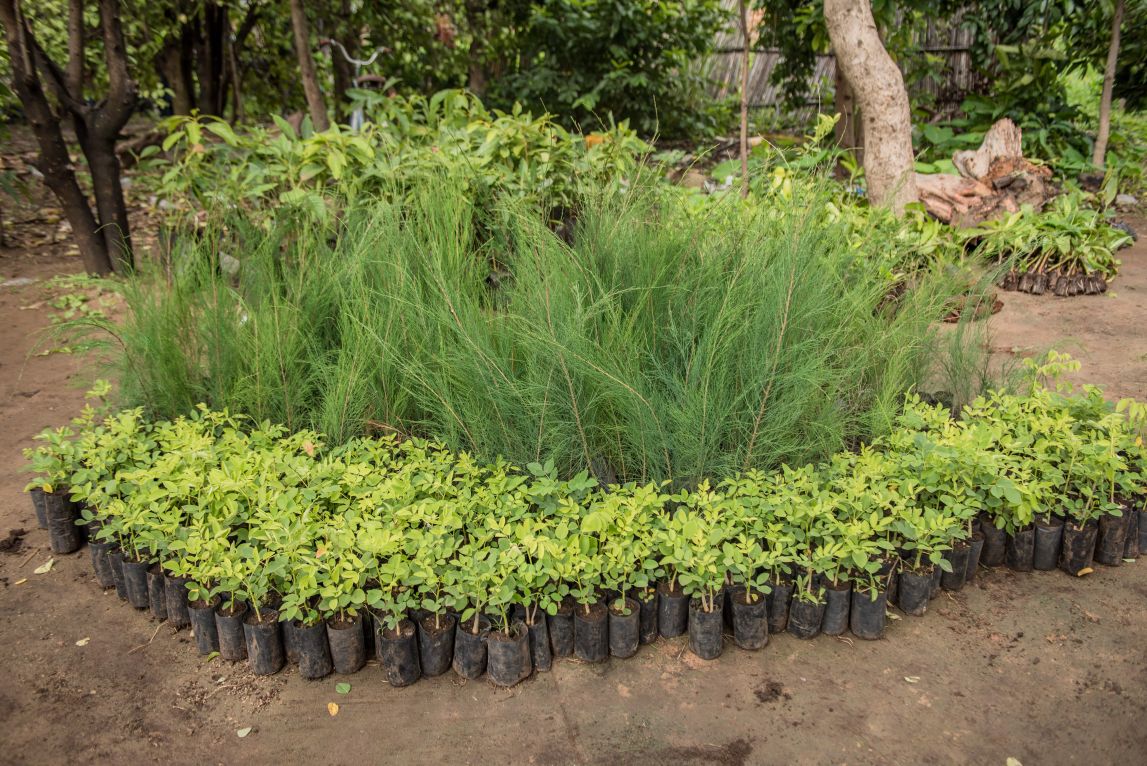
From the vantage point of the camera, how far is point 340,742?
198 cm

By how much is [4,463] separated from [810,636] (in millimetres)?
3162

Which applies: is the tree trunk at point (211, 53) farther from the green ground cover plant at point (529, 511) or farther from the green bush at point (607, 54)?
the green ground cover plant at point (529, 511)

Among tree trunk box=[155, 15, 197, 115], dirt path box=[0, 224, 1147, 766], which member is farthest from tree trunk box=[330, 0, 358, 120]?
dirt path box=[0, 224, 1147, 766]

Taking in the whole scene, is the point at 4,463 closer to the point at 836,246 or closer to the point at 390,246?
the point at 390,246

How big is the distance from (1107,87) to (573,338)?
23.6 ft

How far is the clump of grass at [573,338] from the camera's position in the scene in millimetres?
2598

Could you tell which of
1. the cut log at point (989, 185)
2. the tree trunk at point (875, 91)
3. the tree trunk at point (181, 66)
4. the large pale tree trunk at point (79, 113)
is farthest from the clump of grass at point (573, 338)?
the tree trunk at point (181, 66)

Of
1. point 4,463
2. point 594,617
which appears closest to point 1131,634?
point 594,617

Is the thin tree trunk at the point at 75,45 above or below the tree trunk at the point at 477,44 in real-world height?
below

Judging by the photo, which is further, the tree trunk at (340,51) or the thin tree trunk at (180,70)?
the thin tree trunk at (180,70)

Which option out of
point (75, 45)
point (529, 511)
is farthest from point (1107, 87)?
point (75, 45)

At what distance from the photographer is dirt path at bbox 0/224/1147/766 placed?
1.94m

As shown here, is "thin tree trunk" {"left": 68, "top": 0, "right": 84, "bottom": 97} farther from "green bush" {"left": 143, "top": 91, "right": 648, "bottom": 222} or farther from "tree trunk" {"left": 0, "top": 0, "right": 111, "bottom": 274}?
"green bush" {"left": 143, "top": 91, "right": 648, "bottom": 222}

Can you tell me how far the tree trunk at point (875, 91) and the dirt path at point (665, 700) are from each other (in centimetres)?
397
